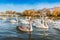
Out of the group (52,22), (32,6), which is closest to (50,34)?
(32,6)

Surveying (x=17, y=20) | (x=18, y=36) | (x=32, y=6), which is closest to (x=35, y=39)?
(x=18, y=36)

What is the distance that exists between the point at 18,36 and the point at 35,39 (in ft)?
1.50

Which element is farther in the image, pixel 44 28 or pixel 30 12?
pixel 30 12

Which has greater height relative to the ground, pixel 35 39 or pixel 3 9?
pixel 3 9

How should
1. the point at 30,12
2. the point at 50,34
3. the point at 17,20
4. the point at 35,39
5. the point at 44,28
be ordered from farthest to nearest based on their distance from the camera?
the point at 17,20 < the point at 30,12 < the point at 44,28 < the point at 50,34 < the point at 35,39

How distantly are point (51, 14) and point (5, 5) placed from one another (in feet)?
4.85

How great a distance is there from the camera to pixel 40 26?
6164mm

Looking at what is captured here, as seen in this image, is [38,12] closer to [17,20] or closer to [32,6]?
[32,6]

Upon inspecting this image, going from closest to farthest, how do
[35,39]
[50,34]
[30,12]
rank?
[35,39]
[50,34]
[30,12]

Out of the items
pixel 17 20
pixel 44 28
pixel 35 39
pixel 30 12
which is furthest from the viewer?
pixel 17 20

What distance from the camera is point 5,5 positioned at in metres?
6.37

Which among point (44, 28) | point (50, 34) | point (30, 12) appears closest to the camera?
point (50, 34)

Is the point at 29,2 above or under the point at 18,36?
above

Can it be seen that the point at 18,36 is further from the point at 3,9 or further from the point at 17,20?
the point at 17,20
